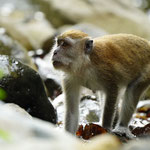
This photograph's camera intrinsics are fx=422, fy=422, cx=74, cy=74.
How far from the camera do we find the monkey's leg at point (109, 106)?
7.83m

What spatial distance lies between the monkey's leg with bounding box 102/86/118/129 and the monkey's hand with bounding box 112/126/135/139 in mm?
208

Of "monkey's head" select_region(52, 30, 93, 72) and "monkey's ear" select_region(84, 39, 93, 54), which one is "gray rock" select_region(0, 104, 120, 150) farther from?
"monkey's ear" select_region(84, 39, 93, 54)

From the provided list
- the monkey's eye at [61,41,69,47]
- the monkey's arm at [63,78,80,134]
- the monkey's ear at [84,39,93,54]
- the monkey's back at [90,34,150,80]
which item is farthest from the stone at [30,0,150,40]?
the monkey's eye at [61,41,69,47]

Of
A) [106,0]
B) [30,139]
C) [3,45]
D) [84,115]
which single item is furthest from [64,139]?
[106,0]

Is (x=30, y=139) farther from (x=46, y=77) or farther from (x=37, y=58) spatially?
(x=37, y=58)

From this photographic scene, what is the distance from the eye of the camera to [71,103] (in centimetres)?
786

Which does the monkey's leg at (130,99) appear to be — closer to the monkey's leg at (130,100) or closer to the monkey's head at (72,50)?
the monkey's leg at (130,100)

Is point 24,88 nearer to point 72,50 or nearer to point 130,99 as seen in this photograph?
point 72,50

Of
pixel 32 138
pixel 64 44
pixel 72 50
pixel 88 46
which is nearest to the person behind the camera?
pixel 32 138

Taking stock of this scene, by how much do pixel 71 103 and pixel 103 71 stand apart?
0.84 metres

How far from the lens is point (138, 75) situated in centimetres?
845

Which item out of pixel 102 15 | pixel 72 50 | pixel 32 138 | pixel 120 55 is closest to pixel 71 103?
pixel 72 50

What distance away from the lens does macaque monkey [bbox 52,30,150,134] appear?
302 inches

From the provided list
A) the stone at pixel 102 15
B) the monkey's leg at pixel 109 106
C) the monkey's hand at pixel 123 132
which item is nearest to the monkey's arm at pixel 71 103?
the monkey's leg at pixel 109 106
